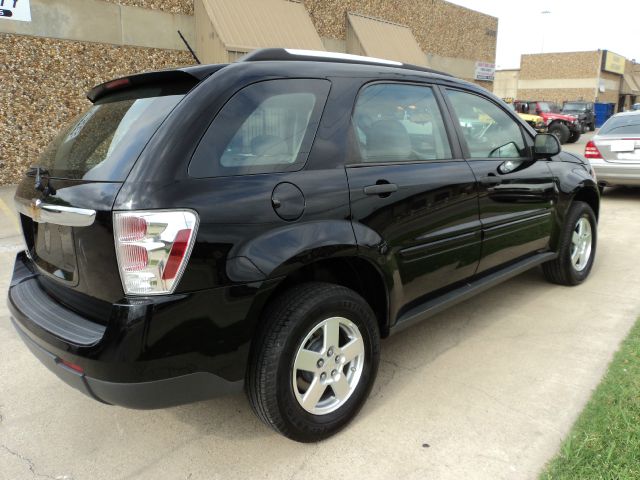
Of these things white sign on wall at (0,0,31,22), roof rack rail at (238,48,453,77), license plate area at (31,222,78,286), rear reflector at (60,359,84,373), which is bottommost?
rear reflector at (60,359,84,373)

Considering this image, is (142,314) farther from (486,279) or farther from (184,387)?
(486,279)

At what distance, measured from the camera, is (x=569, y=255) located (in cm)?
450

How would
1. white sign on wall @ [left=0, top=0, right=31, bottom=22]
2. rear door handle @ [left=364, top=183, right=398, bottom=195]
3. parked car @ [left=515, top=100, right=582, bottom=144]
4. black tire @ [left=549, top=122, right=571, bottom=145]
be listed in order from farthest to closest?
parked car @ [left=515, top=100, right=582, bottom=144] < black tire @ [left=549, top=122, right=571, bottom=145] < white sign on wall @ [left=0, top=0, right=31, bottom=22] < rear door handle @ [left=364, top=183, right=398, bottom=195]

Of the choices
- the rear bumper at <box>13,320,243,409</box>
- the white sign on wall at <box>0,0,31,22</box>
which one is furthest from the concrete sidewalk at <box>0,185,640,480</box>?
the white sign on wall at <box>0,0,31,22</box>

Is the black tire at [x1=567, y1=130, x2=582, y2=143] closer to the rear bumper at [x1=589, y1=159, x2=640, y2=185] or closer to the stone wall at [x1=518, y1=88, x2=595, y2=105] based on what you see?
the rear bumper at [x1=589, y1=159, x2=640, y2=185]

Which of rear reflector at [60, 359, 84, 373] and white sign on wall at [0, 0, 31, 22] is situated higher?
white sign on wall at [0, 0, 31, 22]

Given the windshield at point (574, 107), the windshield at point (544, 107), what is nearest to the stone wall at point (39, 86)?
the windshield at point (544, 107)

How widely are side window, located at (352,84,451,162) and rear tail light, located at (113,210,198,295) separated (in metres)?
1.13

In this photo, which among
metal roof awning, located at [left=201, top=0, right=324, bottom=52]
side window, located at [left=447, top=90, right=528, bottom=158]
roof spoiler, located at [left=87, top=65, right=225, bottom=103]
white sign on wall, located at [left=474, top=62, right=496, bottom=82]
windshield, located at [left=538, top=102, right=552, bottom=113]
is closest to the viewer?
roof spoiler, located at [left=87, top=65, right=225, bottom=103]

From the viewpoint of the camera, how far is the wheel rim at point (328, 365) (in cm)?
→ 235

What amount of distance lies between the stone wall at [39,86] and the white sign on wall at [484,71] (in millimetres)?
17482

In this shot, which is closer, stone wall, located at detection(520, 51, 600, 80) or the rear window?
the rear window

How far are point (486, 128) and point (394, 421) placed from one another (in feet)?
7.29

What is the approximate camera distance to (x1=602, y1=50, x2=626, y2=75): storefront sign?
47750 mm
